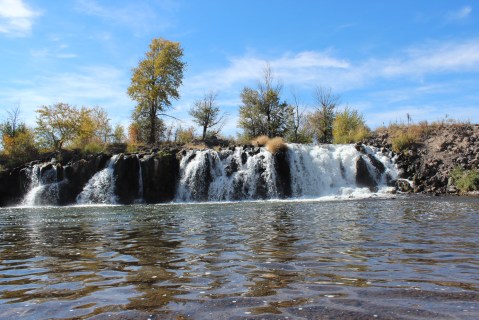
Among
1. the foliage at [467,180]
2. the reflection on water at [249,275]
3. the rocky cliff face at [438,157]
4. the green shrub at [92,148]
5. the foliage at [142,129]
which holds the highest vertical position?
the foliage at [142,129]

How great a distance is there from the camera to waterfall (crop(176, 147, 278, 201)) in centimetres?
3008

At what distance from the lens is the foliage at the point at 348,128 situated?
4062 centimetres

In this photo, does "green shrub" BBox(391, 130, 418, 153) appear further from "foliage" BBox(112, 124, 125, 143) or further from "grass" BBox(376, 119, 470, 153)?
"foliage" BBox(112, 124, 125, 143)

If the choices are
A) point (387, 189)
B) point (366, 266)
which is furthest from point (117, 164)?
point (366, 266)

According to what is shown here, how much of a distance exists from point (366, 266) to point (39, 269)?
5130 mm

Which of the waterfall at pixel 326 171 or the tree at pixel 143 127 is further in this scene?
the tree at pixel 143 127

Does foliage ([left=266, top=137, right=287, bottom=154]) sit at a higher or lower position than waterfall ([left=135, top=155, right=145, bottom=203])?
higher

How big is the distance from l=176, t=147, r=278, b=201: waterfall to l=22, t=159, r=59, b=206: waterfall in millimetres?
10395

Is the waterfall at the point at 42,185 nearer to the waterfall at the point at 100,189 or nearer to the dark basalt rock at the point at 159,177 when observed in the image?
the waterfall at the point at 100,189

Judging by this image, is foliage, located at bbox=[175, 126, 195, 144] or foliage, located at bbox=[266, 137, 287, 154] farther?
foliage, located at bbox=[175, 126, 195, 144]

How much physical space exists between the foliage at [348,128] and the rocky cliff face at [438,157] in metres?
2.99

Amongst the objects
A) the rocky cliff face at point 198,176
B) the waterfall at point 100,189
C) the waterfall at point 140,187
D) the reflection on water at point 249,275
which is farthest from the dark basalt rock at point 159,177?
the reflection on water at point 249,275

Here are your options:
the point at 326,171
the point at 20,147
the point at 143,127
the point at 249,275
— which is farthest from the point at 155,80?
the point at 249,275

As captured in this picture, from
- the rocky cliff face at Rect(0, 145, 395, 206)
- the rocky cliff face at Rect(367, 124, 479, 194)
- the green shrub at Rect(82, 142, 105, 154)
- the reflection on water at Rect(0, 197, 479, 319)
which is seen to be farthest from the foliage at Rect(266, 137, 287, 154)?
the reflection on water at Rect(0, 197, 479, 319)
